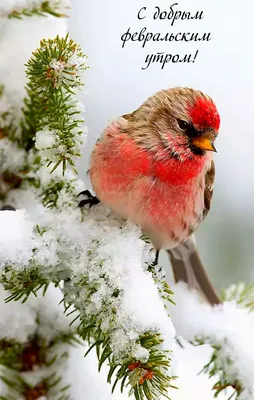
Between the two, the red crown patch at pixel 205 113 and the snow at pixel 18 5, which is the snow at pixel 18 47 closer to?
the snow at pixel 18 5

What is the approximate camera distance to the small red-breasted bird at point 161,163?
72 cm

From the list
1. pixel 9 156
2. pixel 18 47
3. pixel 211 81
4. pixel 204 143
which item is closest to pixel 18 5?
pixel 18 47

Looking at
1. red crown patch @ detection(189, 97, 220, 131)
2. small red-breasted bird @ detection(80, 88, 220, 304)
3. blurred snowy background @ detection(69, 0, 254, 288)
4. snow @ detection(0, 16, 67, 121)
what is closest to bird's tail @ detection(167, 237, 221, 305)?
small red-breasted bird @ detection(80, 88, 220, 304)

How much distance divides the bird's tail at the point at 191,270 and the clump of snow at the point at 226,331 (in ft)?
0.10

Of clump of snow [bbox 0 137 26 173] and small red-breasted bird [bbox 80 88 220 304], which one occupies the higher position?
small red-breasted bird [bbox 80 88 220 304]

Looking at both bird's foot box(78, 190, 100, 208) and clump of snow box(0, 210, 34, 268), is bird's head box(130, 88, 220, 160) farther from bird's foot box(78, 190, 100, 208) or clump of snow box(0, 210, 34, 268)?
clump of snow box(0, 210, 34, 268)

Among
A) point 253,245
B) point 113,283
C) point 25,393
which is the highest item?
point 253,245

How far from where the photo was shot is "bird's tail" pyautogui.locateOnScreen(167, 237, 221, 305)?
0.82 meters

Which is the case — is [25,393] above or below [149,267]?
below

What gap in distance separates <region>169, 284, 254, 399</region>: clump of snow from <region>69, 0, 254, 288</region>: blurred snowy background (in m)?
0.26

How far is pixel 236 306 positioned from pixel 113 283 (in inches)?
10.7

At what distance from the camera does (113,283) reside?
56cm

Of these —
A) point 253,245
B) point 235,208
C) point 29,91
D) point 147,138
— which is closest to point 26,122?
point 29,91

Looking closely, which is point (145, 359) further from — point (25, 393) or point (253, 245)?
point (253, 245)
